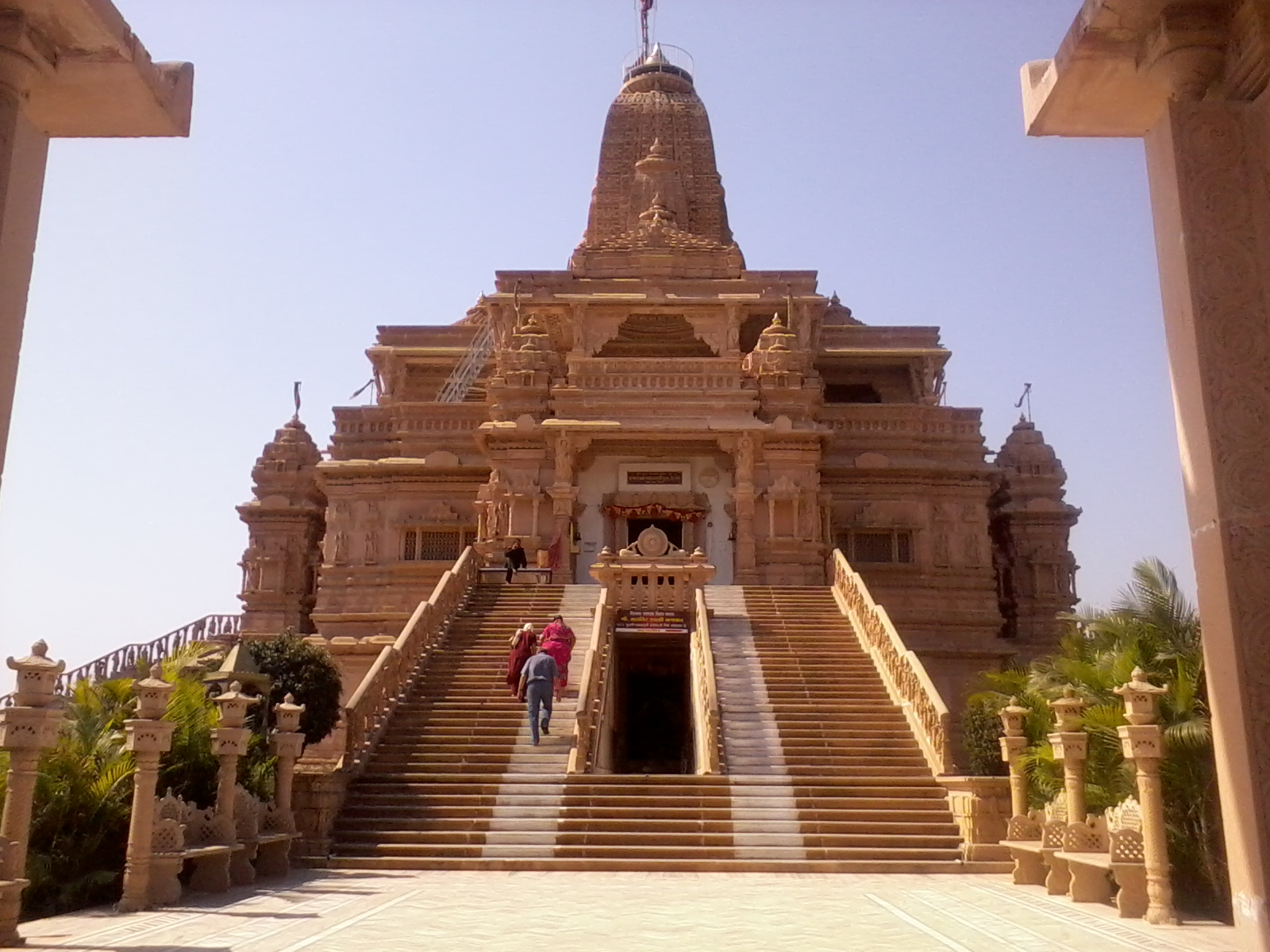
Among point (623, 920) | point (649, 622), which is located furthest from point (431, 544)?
point (623, 920)

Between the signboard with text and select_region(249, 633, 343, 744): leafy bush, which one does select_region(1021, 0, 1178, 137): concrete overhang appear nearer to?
select_region(249, 633, 343, 744): leafy bush

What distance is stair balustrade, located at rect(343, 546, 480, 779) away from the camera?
55.3 ft

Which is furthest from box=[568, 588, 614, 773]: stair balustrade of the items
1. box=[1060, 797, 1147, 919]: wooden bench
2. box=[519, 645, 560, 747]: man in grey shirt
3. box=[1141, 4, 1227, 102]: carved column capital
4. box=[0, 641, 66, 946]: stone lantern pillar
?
box=[1141, 4, 1227, 102]: carved column capital

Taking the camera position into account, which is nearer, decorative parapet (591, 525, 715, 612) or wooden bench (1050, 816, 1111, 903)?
wooden bench (1050, 816, 1111, 903)

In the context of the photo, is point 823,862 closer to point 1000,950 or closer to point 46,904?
point 1000,950

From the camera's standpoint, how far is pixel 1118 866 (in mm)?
10289

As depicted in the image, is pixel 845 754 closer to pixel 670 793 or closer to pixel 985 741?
pixel 985 741

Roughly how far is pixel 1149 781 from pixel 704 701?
8.84 m

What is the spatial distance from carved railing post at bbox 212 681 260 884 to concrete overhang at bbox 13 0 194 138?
256 inches

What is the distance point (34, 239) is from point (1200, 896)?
1080 cm

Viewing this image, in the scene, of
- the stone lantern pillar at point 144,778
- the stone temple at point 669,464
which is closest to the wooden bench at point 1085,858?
the stone lantern pillar at point 144,778

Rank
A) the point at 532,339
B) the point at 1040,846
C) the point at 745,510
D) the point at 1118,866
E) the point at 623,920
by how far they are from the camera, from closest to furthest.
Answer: the point at 623,920 → the point at 1118,866 → the point at 1040,846 → the point at 745,510 → the point at 532,339

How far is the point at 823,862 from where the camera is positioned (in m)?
14.0

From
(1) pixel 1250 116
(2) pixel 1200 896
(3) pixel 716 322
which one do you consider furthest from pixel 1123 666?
(3) pixel 716 322
